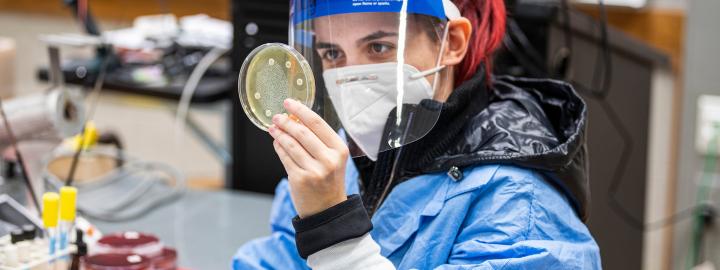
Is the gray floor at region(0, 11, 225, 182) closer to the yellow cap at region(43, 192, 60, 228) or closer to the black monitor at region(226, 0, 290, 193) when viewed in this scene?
the black monitor at region(226, 0, 290, 193)

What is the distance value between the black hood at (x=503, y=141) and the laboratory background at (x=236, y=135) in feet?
1.15

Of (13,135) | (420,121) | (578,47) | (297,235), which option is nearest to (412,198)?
(420,121)

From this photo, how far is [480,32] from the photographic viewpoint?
55.6 inches

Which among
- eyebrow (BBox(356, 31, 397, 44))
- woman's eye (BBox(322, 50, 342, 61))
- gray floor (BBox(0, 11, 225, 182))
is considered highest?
eyebrow (BBox(356, 31, 397, 44))

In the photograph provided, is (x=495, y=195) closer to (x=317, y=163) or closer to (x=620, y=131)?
(x=317, y=163)

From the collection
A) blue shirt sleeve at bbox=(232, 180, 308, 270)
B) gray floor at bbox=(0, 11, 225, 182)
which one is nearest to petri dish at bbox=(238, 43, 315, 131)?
blue shirt sleeve at bbox=(232, 180, 308, 270)

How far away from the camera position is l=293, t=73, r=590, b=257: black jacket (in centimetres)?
129

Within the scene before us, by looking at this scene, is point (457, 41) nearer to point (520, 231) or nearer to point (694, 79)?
point (520, 231)

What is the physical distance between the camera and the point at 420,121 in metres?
1.28

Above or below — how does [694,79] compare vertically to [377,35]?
below

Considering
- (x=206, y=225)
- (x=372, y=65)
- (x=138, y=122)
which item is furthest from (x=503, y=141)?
(x=138, y=122)

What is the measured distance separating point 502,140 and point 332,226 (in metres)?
0.30

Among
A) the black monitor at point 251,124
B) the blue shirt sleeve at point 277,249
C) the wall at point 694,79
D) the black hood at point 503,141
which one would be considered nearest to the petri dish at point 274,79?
the black hood at point 503,141

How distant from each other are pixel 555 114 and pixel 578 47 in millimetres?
879
